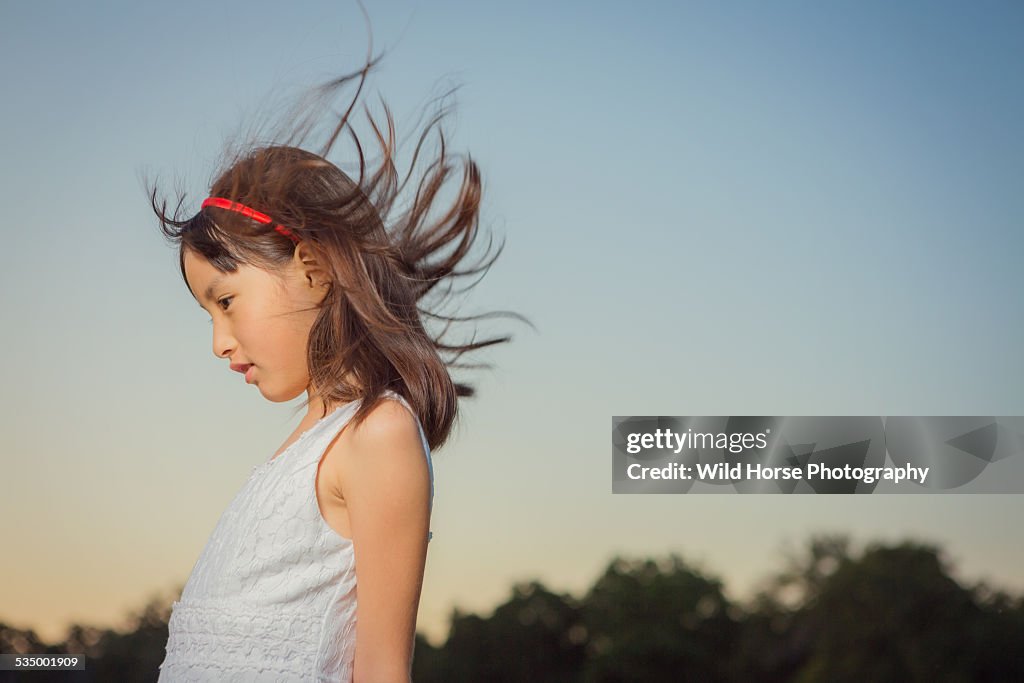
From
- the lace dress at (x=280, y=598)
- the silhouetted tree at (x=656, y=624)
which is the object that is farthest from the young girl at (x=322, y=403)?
the silhouetted tree at (x=656, y=624)

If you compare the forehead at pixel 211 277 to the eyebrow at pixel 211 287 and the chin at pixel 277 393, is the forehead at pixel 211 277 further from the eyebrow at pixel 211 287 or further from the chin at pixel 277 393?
the chin at pixel 277 393

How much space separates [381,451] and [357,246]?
368mm

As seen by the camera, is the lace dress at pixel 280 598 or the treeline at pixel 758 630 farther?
the treeline at pixel 758 630

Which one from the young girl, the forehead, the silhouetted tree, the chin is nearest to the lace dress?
the young girl

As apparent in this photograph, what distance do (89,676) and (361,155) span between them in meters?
15.2

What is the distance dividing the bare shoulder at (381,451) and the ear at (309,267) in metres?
0.25

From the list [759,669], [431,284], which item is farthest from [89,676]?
[431,284]

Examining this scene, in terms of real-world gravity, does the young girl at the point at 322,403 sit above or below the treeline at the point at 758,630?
below

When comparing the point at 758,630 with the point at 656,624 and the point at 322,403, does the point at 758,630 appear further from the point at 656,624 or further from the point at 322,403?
the point at 322,403

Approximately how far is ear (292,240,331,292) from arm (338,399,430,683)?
0.98ft

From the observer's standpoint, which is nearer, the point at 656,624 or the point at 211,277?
the point at 211,277

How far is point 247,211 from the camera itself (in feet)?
5.74

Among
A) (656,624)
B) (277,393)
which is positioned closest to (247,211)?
(277,393)

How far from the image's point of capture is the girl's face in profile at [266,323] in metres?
1.67
